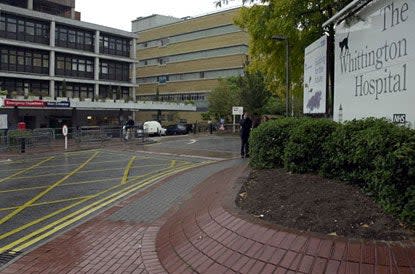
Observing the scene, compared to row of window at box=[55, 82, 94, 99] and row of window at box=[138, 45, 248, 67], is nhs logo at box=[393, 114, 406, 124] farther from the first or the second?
row of window at box=[138, 45, 248, 67]

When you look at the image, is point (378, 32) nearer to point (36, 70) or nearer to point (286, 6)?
point (286, 6)

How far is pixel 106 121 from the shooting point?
5684cm

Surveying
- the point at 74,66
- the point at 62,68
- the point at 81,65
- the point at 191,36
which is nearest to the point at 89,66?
the point at 81,65

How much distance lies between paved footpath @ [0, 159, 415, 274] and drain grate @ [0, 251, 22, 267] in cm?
17

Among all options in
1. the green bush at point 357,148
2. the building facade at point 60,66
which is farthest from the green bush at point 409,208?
the building facade at point 60,66

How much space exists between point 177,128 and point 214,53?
31974 millimetres

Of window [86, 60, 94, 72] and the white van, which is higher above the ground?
window [86, 60, 94, 72]

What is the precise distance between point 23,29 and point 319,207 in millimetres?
52298

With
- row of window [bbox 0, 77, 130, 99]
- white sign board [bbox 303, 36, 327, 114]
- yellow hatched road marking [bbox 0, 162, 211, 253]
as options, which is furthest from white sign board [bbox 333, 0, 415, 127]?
row of window [bbox 0, 77, 130, 99]

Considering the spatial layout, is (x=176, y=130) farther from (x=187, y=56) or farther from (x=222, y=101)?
(x=187, y=56)

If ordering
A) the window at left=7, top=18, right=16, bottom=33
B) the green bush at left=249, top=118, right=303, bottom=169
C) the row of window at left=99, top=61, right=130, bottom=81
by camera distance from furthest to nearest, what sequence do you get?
the row of window at left=99, top=61, right=130, bottom=81
the window at left=7, top=18, right=16, bottom=33
the green bush at left=249, top=118, right=303, bottom=169

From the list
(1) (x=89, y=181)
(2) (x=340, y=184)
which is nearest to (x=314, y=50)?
(2) (x=340, y=184)

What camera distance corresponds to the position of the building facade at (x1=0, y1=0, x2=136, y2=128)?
4878cm

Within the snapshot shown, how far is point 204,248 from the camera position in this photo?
5570 millimetres
